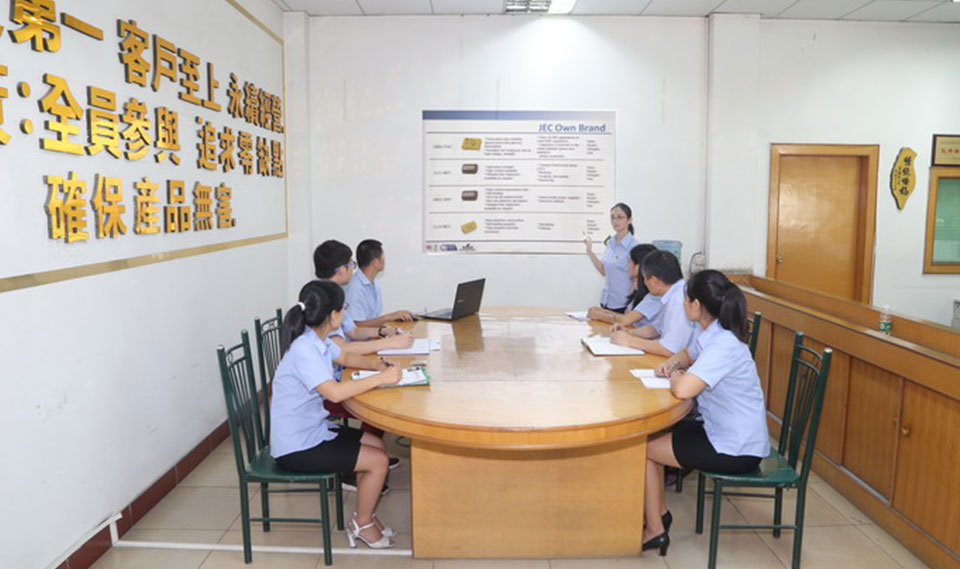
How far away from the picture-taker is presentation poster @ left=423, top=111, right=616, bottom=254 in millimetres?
5344

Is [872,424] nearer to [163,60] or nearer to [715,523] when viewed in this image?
[715,523]

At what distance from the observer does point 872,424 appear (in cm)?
306

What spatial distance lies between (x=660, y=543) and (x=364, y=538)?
1241 millimetres

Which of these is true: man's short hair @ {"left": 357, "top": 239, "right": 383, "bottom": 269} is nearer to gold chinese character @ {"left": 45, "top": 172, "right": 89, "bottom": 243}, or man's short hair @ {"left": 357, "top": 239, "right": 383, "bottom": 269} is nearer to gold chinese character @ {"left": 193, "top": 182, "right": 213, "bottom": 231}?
gold chinese character @ {"left": 193, "top": 182, "right": 213, "bottom": 231}

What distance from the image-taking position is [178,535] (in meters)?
2.87

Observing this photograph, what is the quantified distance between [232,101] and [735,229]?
13.0 ft

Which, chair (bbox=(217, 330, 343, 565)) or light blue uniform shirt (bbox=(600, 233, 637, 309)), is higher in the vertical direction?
light blue uniform shirt (bbox=(600, 233, 637, 309))

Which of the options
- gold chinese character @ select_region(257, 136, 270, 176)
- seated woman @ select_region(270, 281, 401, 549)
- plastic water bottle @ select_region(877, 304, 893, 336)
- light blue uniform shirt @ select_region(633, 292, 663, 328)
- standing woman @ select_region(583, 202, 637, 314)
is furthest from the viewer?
standing woman @ select_region(583, 202, 637, 314)

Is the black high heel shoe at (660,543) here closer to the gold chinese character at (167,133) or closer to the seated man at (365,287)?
the seated man at (365,287)

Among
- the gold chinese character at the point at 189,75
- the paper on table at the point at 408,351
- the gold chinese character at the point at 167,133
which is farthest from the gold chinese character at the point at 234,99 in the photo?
the paper on table at the point at 408,351

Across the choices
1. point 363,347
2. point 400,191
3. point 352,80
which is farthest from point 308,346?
point 352,80

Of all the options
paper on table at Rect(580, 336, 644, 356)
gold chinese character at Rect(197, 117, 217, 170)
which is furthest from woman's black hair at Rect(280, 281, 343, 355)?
gold chinese character at Rect(197, 117, 217, 170)

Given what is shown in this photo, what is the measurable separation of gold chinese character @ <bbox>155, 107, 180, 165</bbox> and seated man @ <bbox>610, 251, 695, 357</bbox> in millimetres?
2398

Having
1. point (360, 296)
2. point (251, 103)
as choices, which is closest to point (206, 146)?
point (251, 103)
